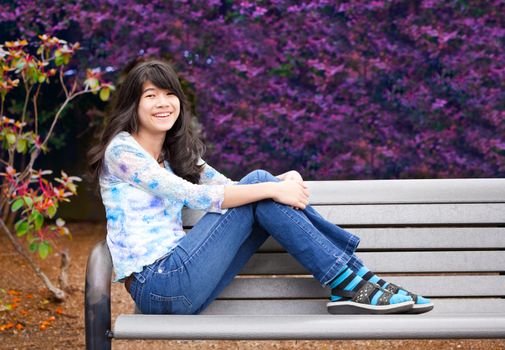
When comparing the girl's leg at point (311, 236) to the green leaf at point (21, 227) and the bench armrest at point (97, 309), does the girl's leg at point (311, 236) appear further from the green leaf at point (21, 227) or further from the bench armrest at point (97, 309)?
the green leaf at point (21, 227)

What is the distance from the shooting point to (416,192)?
320 cm

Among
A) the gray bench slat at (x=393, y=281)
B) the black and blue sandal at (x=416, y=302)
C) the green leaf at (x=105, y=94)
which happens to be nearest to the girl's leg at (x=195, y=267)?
the gray bench slat at (x=393, y=281)

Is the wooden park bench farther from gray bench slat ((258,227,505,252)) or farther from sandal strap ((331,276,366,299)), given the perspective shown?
sandal strap ((331,276,366,299))

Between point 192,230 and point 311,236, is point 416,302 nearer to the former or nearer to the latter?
point 311,236

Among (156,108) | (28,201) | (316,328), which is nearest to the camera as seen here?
(316,328)

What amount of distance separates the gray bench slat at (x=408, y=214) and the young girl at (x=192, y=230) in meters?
0.26

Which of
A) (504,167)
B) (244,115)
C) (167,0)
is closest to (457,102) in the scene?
(504,167)

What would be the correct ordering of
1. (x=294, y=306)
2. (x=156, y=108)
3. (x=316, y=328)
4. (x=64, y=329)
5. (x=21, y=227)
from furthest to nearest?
(x=64, y=329)
(x=21, y=227)
(x=294, y=306)
(x=156, y=108)
(x=316, y=328)

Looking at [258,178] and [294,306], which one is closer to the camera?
[258,178]

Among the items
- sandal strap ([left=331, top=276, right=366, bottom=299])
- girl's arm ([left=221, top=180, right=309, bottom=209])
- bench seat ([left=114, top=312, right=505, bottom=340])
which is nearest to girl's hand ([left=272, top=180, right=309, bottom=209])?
girl's arm ([left=221, top=180, right=309, bottom=209])

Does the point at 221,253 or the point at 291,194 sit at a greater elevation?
the point at 291,194

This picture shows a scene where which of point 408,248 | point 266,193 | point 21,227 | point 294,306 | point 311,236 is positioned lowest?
point 21,227

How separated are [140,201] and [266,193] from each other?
0.45m

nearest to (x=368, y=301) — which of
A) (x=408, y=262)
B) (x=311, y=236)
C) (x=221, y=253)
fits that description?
(x=311, y=236)
